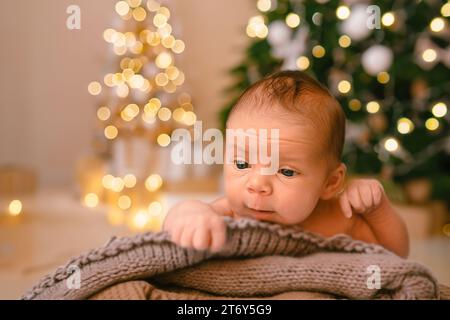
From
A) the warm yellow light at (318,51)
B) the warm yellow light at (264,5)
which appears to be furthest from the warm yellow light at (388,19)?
the warm yellow light at (264,5)

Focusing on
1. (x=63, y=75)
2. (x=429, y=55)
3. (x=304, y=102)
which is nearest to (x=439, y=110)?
(x=429, y=55)

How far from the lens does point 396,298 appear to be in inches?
25.5

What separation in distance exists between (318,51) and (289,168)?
1.29m

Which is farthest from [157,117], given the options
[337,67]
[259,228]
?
[259,228]

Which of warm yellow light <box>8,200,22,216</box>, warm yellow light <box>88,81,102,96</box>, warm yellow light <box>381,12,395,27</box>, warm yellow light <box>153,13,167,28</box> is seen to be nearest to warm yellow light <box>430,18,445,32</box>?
warm yellow light <box>381,12,395,27</box>

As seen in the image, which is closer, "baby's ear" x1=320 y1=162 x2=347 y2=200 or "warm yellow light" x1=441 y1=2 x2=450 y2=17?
"baby's ear" x1=320 y1=162 x2=347 y2=200

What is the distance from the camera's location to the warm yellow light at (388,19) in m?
1.73

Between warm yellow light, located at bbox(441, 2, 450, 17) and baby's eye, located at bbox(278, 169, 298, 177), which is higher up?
warm yellow light, located at bbox(441, 2, 450, 17)

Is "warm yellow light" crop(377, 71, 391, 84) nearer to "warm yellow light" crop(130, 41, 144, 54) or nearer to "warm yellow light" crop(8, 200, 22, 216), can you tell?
"warm yellow light" crop(130, 41, 144, 54)

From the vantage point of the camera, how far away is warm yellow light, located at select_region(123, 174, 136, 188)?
2.01 m

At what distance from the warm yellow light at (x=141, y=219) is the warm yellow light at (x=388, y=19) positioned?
0.99 meters

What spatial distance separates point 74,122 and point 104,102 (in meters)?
0.44

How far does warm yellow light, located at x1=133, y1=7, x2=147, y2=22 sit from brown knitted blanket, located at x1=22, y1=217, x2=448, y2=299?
170cm
